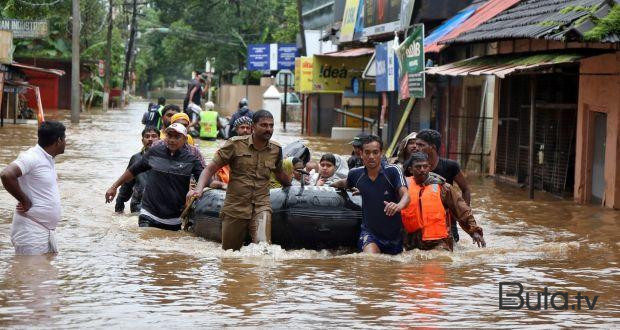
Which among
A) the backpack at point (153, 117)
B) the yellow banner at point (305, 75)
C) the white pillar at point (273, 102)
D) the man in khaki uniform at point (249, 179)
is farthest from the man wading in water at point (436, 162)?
the white pillar at point (273, 102)

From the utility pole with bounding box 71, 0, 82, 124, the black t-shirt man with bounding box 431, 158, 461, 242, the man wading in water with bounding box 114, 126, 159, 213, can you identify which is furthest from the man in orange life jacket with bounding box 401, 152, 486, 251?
the utility pole with bounding box 71, 0, 82, 124

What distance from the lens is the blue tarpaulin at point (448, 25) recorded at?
23722 millimetres

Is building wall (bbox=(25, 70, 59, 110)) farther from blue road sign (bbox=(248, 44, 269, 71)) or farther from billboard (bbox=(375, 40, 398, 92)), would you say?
billboard (bbox=(375, 40, 398, 92))

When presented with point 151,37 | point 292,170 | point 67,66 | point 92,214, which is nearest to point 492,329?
point 292,170

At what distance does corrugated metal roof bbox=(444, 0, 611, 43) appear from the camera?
1434cm

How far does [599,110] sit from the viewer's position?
53.5ft

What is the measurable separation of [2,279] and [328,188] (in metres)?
3.65

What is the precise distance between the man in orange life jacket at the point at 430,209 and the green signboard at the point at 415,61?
38.2 ft

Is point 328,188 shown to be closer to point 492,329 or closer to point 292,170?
point 292,170

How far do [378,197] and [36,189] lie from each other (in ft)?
9.92

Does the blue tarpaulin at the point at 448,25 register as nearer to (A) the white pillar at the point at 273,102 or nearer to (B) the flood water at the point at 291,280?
(B) the flood water at the point at 291,280

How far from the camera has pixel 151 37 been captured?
85.1m

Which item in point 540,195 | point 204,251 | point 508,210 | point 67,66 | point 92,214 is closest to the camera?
point 204,251

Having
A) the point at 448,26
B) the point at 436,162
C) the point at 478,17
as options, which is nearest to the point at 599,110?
the point at 478,17
